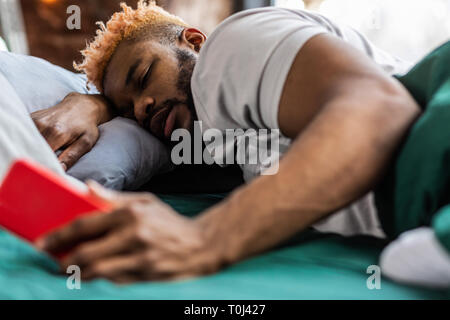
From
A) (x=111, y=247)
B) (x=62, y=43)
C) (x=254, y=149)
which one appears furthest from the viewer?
(x=62, y=43)

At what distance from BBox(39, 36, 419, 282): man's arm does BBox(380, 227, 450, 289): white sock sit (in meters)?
0.10

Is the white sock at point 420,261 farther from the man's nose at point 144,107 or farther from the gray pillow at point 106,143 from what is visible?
the man's nose at point 144,107

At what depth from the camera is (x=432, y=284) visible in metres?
0.48

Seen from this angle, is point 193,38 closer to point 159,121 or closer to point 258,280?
point 159,121

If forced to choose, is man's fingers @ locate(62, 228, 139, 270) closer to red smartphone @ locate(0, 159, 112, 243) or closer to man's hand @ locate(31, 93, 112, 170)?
red smartphone @ locate(0, 159, 112, 243)

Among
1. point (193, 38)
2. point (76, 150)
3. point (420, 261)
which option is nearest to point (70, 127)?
point (76, 150)

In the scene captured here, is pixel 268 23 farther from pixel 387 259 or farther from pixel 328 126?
pixel 387 259

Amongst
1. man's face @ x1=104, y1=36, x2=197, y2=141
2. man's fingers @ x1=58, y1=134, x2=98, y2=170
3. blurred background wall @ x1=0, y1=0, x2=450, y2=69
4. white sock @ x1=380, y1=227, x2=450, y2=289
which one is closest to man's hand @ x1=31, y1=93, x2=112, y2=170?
man's fingers @ x1=58, y1=134, x2=98, y2=170

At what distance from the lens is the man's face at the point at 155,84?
117 centimetres

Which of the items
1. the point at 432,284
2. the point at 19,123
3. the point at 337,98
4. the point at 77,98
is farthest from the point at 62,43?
the point at 432,284

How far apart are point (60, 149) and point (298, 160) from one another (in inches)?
26.9

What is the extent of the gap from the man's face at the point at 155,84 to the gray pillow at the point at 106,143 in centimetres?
5

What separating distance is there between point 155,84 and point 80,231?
74 centimetres

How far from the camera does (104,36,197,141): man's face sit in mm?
1166
